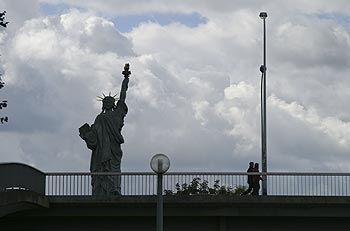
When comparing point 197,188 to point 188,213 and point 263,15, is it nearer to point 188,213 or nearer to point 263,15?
point 188,213

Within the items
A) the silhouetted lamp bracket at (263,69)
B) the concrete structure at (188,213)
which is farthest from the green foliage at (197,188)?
the silhouetted lamp bracket at (263,69)

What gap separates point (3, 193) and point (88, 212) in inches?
334

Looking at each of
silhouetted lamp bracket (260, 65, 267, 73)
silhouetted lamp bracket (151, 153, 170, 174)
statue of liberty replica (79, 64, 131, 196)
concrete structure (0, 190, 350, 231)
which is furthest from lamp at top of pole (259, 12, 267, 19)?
silhouetted lamp bracket (151, 153, 170, 174)

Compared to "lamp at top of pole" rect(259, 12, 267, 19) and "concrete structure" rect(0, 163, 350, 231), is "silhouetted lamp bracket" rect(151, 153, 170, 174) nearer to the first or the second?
"concrete structure" rect(0, 163, 350, 231)

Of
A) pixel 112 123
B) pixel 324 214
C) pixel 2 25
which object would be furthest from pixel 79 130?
pixel 324 214

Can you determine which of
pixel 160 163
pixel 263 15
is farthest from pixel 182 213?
pixel 160 163

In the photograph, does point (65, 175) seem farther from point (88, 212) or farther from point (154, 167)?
point (154, 167)

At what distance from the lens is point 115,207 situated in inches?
1631

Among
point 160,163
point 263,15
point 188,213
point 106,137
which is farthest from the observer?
point 263,15

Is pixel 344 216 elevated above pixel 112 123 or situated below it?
below

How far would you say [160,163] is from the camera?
27375mm

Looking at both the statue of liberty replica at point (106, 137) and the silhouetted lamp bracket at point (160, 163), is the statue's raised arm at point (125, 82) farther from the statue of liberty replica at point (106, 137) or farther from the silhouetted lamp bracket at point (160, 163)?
the silhouetted lamp bracket at point (160, 163)

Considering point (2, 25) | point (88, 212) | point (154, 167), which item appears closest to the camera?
point (154, 167)

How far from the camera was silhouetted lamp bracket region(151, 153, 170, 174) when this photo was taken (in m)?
27.4
